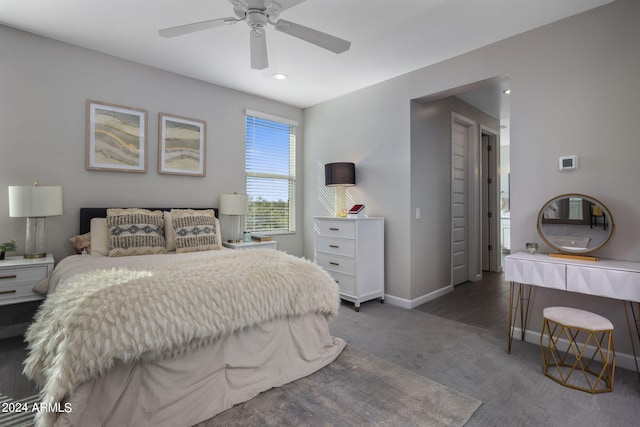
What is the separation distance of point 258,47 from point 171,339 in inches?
75.6

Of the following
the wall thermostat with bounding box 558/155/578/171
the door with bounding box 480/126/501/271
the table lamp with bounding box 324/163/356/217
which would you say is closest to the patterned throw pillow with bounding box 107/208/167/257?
the table lamp with bounding box 324/163/356/217

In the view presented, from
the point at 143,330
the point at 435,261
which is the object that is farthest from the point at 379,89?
the point at 143,330

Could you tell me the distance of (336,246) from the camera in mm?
3654

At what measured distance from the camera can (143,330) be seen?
1.45 m

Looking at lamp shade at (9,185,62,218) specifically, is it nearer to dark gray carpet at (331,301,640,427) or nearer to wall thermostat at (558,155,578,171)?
dark gray carpet at (331,301,640,427)

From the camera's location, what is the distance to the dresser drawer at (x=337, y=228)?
3.47 metres

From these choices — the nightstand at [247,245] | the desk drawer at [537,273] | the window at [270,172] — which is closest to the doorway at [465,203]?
the desk drawer at [537,273]

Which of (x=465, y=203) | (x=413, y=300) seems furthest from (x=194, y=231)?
(x=465, y=203)

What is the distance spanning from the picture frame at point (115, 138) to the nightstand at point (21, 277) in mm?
1023

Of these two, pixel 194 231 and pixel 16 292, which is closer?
pixel 16 292

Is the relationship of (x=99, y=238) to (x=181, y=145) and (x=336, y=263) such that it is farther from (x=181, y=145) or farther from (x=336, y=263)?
(x=336, y=263)

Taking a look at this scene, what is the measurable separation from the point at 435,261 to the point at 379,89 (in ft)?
7.41

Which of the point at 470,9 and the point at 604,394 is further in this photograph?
the point at 470,9

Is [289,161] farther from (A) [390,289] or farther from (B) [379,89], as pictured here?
(A) [390,289]
